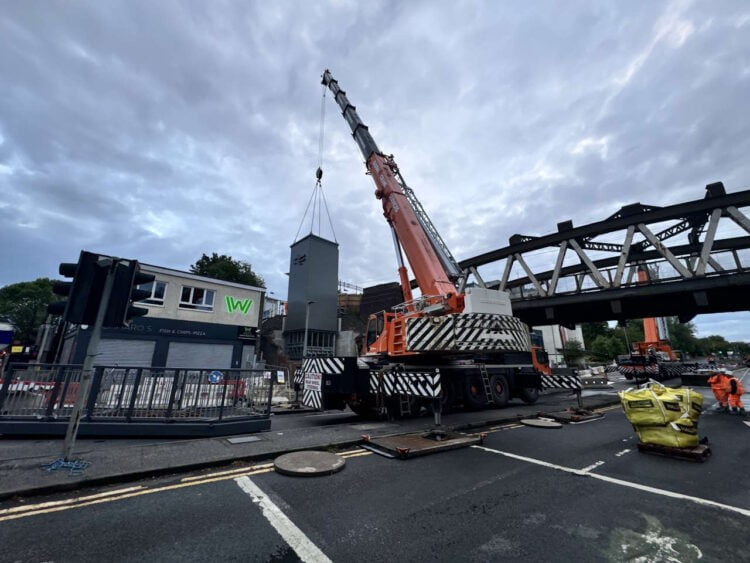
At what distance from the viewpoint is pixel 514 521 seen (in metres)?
3.72

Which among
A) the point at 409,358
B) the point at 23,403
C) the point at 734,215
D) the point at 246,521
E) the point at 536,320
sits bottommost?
the point at 246,521

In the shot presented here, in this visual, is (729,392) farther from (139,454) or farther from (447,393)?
(139,454)

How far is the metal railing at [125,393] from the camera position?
6.95m

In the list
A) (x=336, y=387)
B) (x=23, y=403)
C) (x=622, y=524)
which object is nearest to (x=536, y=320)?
(x=336, y=387)

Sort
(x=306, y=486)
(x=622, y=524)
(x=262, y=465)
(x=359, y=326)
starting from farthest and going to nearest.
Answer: (x=359, y=326) < (x=262, y=465) < (x=306, y=486) < (x=622, y=524)

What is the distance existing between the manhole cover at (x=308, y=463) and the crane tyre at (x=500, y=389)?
329 inches

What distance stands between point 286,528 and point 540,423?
28.0 ft

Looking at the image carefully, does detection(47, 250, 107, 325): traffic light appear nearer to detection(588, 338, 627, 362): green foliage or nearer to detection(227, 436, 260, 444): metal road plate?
detection(227, 436, 260, 444): metal road plate

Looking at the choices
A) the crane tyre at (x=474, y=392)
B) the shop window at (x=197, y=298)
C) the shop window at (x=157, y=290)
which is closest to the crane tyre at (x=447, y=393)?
the crane tyre at (x=474, y=392)

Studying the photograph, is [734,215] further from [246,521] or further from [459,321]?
[246,521]

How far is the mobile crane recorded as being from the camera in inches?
372

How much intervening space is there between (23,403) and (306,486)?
22.7 ft

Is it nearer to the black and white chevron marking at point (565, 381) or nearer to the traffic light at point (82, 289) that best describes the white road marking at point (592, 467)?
the black and white chevron marking at point (565, 381)

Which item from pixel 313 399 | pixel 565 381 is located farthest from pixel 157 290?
pixel 565 381
